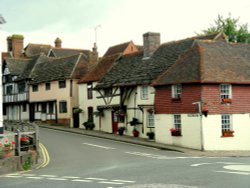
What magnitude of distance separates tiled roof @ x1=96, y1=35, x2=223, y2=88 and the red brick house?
2779 mm

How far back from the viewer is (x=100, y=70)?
4962 cm

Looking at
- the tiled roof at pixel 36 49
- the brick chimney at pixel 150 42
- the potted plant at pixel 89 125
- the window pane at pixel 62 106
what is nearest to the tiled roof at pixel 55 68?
the window pane at pixel 62 106

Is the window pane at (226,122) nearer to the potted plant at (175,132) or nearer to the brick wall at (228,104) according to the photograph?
the brick wall at (228,104)

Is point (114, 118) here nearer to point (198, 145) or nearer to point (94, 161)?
point (198, 145)

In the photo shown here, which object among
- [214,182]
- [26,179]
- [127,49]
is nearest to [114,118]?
[127,49]

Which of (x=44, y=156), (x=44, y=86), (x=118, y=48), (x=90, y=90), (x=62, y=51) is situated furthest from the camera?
(x=62, y=51)

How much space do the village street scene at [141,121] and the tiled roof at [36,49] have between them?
17856 mm

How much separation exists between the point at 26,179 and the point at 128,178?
12.7 ft

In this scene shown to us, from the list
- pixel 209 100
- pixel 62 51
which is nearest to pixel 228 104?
pixel 209 100

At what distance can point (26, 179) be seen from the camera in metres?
16.3

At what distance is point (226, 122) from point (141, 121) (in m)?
9.09

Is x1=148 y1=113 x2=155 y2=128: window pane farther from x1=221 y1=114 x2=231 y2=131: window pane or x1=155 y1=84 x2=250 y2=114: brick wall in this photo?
x1=221 y1=114 x2=231 y2=131: window pane

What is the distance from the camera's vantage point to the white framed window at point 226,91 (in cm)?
3344

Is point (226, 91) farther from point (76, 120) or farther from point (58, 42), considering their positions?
point (58, 42)
